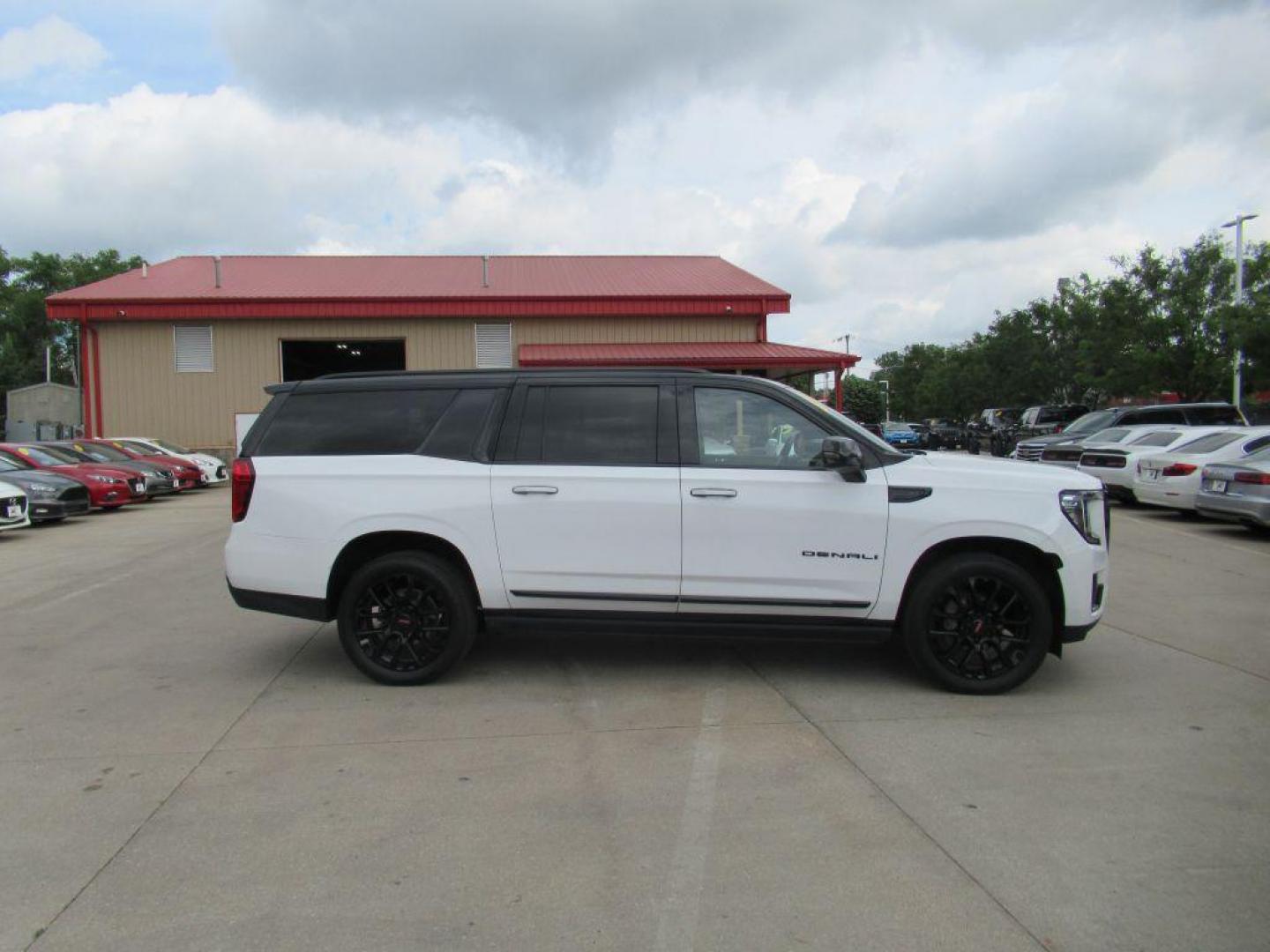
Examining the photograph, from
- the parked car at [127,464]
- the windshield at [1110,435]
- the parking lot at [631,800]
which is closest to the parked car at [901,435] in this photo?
the windshield at [1110,435]

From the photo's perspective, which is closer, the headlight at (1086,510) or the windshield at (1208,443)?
the headlight at (1086,510)

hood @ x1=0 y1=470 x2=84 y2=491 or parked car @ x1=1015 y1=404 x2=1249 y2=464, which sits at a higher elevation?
parked car @ x1=1015 y1=404 x2=1249 y2=464

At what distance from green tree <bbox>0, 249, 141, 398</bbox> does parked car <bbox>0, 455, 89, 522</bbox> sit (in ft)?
205

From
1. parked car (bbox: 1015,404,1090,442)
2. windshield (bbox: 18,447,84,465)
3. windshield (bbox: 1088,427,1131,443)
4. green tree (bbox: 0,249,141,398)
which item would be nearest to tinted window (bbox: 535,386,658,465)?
windshield (bbox: 1088,427,1131,443)

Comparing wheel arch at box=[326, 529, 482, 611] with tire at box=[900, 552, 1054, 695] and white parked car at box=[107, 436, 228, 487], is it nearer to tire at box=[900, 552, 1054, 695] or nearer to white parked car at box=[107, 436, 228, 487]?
tire at box=[900, 552, 1054, 695]

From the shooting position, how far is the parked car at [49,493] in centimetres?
1513

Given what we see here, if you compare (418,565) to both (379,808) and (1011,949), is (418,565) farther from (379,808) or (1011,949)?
(1011,949)

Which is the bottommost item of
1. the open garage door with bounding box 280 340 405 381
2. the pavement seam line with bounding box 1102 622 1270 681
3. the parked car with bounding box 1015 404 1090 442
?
the pavement seam line with bounding box 1102 622 1270 681

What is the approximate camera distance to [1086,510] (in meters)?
5.35

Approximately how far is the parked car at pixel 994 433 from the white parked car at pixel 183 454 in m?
23.6

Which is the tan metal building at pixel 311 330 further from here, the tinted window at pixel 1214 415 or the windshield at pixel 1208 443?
the windshield at pixel 1208 443

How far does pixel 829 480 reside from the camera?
532cm

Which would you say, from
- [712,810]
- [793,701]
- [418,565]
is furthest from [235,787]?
[793,701]

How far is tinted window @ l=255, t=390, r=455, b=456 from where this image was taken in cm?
570
